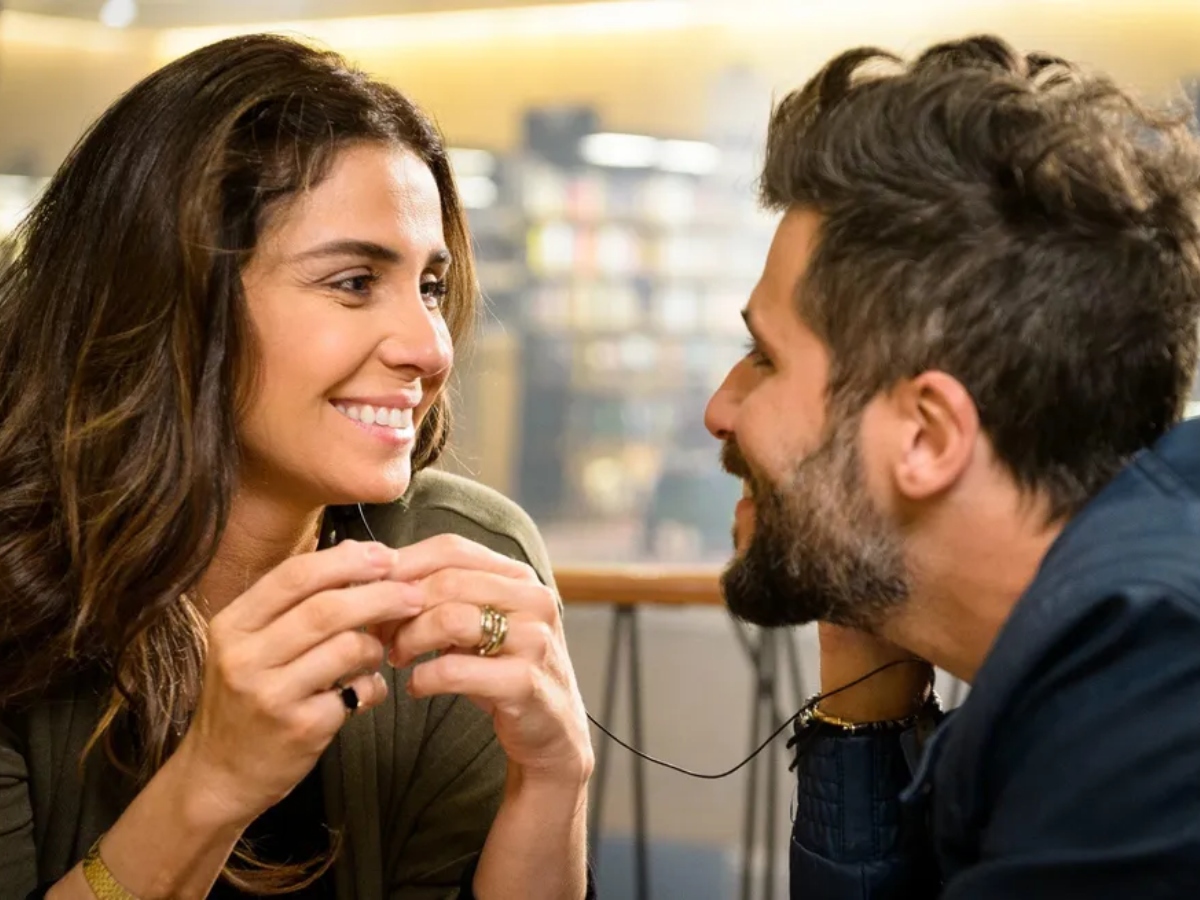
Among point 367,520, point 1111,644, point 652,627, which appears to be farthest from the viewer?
point 652,627

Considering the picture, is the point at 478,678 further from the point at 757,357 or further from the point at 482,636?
the point at 757,357

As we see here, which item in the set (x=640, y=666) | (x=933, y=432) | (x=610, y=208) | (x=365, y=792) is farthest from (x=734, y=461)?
(x=610, y=208)

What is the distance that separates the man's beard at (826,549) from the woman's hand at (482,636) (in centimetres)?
20

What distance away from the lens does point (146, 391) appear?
5.10 feet

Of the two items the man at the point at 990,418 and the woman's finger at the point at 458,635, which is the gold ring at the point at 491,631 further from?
the man at the point at 990,418

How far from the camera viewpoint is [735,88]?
434cm

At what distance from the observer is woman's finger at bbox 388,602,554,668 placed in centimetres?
130

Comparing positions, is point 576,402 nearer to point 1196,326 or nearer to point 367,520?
point 367,520

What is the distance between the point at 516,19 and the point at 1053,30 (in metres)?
1.60

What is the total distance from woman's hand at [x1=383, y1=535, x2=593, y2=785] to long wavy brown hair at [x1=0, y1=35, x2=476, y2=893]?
1.10 ft

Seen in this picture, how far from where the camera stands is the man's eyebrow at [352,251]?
1.55m

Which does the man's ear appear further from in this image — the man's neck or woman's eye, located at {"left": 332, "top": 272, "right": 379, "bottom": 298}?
woman's eye, located at {"left": 332, "top": 272, "right": 379, "bottom": 298}

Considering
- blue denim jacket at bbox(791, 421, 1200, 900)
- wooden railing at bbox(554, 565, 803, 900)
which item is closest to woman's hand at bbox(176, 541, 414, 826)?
blue denim jacket at bbox(791, 421, 1200, 900)

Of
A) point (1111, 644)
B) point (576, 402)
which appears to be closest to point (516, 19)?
point (576, 402)
